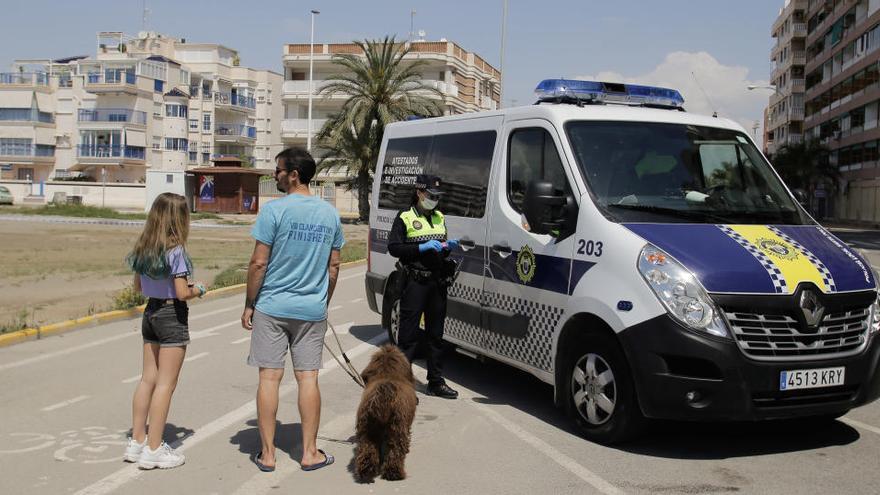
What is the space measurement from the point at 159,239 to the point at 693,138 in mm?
4042

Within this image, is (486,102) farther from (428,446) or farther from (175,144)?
(428,446)

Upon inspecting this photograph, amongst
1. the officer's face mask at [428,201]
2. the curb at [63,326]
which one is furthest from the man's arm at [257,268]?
the curb at [63,326]

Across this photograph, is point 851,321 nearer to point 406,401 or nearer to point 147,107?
point 406,401

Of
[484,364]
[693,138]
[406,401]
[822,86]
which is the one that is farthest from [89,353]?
[822,86]

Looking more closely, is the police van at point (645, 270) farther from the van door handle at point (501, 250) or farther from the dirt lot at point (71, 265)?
the dirt lot at point (71, 265)

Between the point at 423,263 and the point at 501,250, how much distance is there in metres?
0.63

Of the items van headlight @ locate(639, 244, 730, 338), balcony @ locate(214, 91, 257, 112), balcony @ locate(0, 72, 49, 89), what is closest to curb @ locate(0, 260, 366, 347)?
van headlight @ locate(639, 244, 730, 338)

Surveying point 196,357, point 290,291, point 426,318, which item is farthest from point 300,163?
point 196,357

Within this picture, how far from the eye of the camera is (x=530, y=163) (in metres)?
6.90

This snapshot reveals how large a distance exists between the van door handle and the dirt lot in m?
6.56

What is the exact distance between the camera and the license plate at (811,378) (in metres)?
5.27

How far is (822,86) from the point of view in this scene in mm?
82625

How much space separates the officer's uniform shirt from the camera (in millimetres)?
6836

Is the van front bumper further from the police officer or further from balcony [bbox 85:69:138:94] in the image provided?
balcony [bbox 85:69:138:94]
